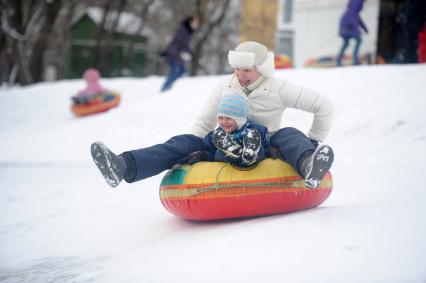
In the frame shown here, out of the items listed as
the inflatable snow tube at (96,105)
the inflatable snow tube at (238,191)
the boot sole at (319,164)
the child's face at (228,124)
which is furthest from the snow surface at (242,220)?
the inflatable snow tube at (96,105)

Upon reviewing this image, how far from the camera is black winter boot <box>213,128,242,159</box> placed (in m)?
3.51

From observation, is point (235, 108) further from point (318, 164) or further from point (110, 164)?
point (110, 164)

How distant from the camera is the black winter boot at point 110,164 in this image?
11.3 ft

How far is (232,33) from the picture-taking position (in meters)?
29.7

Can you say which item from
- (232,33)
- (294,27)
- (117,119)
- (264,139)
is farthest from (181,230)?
(232,33)

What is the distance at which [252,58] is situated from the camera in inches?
151

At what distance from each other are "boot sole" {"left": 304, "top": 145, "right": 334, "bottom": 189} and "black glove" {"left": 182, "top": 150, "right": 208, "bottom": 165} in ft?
2.91

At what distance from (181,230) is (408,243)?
A: 1528 millimetres

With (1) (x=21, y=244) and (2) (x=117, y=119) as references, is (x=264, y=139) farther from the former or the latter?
(2) (x=117, y=119)

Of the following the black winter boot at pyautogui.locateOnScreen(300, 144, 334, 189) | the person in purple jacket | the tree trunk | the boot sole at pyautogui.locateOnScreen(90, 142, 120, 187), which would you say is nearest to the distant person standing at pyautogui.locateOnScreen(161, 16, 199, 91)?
the person in purple jacket

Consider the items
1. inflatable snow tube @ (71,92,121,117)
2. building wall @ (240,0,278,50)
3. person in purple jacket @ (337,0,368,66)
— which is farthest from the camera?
building wall @ (240,0,278,50)

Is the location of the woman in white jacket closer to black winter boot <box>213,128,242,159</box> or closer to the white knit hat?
the white knit hat

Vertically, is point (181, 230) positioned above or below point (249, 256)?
below

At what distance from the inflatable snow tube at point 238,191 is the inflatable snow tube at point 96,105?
319 inches
